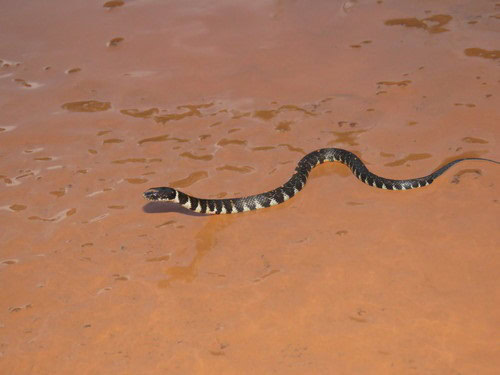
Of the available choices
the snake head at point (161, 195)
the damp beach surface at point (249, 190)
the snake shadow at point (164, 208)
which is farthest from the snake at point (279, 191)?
the snake shadow at point (164, 208)

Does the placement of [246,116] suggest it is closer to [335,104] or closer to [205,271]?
[335,104]

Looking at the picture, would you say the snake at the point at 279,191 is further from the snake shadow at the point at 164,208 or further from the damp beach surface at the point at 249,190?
the snake shadow at the point at 164,208

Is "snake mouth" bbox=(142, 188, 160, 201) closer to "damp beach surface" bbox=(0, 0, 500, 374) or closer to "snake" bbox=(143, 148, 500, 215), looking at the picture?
"snake" bbox=(143, 148, 500, 215)

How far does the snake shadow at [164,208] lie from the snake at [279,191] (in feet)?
1.41

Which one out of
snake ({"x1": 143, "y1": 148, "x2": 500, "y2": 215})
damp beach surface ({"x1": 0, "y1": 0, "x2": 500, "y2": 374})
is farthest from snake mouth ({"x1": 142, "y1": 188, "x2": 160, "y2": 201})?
damp beach surface ({"x1": 0, "y1": 0, "x2": 500, "y2": 374})

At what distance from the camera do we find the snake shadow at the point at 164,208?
930 centimetres

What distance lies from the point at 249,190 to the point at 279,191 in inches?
21.9

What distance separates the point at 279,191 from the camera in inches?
369

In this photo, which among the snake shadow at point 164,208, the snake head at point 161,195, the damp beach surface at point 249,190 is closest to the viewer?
the damp beach surface at point 249,190

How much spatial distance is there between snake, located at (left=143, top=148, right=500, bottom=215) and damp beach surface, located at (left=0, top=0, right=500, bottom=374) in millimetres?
166

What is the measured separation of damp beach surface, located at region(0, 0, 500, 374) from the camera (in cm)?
663

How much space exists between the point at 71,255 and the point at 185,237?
68.1 inches

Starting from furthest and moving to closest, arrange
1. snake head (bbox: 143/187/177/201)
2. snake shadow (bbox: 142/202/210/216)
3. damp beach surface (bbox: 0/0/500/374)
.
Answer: snake shadow (bbox: 142/202/210/216), snake head (bbox: 143/187/177/201), damp beach surface (bbox: 0/0/500/374)

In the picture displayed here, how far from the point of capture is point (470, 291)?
6977 mm
